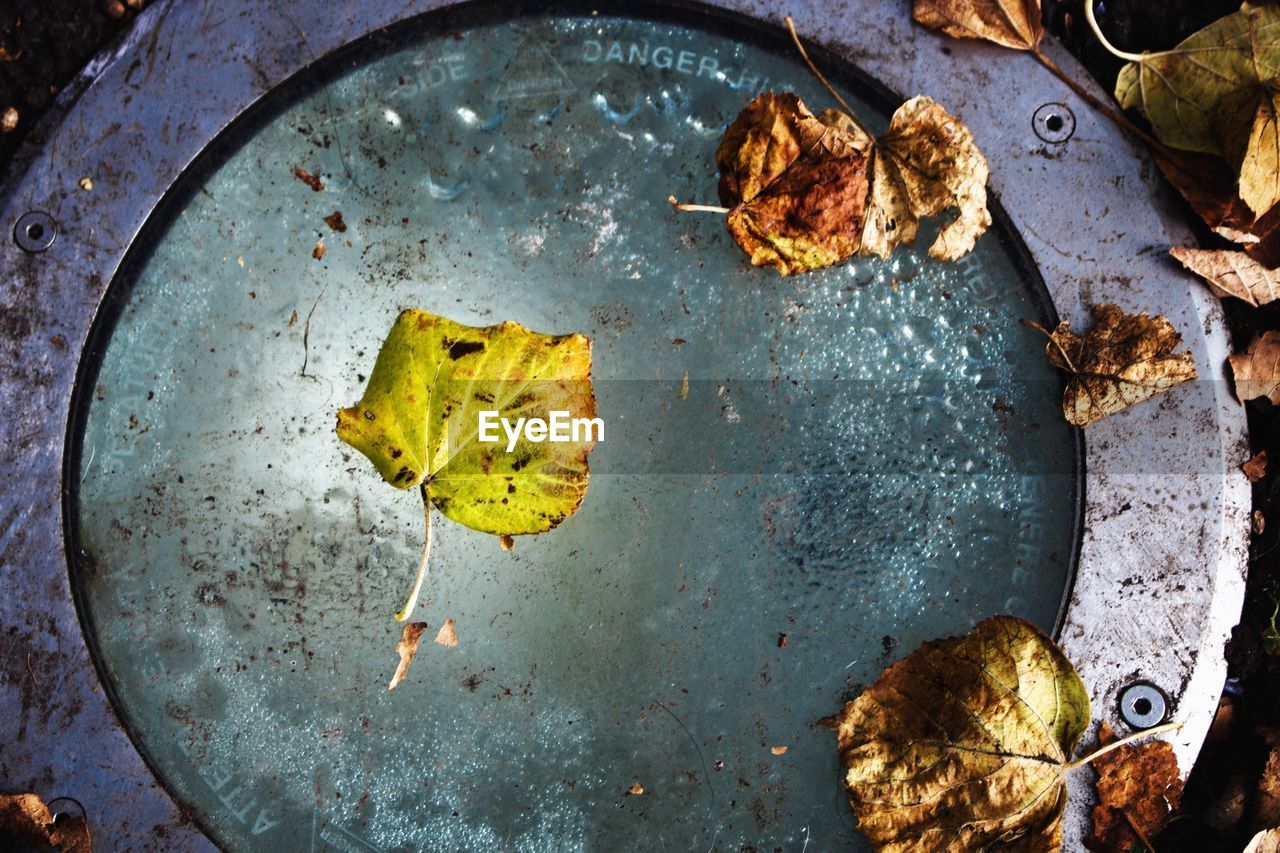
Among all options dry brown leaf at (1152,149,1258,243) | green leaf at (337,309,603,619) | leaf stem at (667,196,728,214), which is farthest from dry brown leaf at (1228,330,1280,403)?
green leaf at (337,309,603,619)

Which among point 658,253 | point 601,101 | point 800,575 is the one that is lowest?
point 800,575

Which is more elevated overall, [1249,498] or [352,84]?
[352,84]

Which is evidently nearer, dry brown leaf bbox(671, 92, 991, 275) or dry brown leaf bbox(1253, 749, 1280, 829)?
dry brown leaf bbox(671, 92, 991, 275)

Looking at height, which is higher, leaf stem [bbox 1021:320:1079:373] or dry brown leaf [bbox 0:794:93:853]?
leaf stem [bbox 1021:320:1079:373]

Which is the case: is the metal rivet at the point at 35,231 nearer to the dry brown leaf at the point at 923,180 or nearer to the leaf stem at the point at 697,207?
the leaf stem at the point at 697,207

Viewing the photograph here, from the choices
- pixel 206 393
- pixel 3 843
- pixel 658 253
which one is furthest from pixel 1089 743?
pixel 3 843

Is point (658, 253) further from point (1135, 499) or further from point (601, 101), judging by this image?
point (1135, 499)

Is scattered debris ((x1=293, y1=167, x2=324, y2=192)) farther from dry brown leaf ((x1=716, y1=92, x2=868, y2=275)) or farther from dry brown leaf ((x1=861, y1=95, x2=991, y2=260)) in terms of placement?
dry brown leaf ((x1=861, y1=95, x2=991, y2=260))
